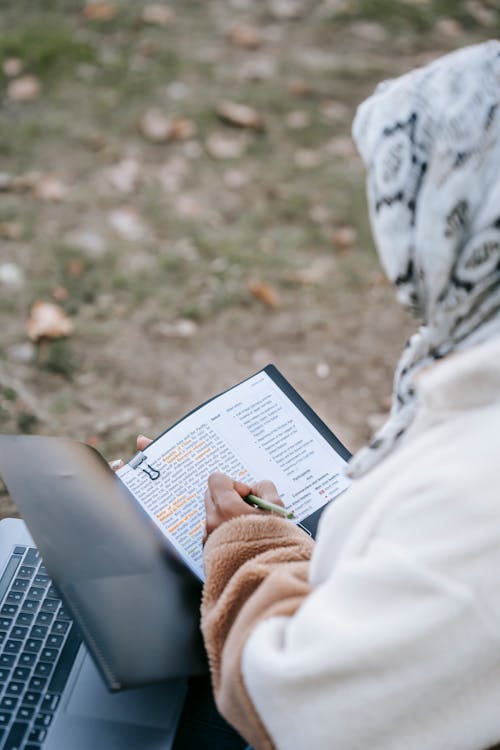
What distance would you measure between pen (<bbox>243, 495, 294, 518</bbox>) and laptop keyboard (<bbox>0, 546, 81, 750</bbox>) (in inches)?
11.5

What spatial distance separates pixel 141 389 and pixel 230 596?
108cm

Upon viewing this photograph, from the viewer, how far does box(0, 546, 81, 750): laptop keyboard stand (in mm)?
1080

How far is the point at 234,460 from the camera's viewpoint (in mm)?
1246

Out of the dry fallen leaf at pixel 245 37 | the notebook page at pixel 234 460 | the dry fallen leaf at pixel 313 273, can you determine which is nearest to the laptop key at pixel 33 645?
the notebook page at pixel 234 460

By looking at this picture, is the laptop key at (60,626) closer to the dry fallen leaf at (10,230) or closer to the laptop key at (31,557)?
the laptop key at (31,557)

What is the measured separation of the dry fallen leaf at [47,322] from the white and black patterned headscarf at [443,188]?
4.39ft

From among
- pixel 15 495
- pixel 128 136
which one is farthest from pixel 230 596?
pixel 128 136

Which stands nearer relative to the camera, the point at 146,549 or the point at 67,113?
the point at 146,549

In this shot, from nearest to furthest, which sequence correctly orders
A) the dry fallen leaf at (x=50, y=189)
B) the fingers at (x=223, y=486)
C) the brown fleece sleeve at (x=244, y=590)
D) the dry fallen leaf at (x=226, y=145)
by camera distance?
the brown fleece sleeve at (x=244, y=590)
the fingers at (x=223, y=486)
the dry fallen leaf at (x=50, y=189)
the dry fallen leaf at (x=226, y=145)

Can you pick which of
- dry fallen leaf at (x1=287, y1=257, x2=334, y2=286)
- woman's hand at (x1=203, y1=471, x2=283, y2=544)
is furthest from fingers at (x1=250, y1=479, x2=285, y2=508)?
dry fallen leaf at (x1=287, y1=257, x2=334, y2=286)

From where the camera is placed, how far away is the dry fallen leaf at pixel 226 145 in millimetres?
2633

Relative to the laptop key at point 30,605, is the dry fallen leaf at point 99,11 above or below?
above

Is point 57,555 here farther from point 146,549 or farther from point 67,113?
point 67,113

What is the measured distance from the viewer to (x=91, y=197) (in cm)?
246
